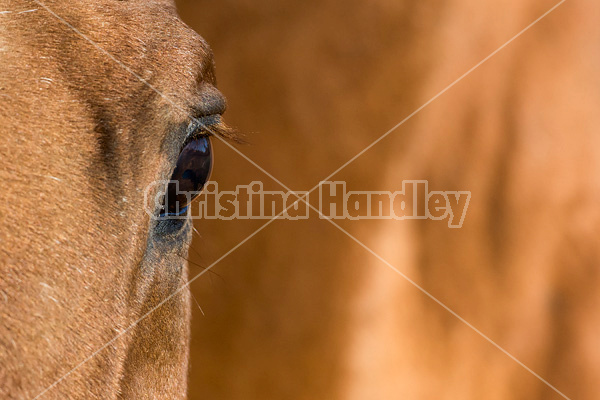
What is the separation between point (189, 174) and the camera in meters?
0.98

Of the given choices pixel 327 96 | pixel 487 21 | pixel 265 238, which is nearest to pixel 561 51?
pixel 487 21

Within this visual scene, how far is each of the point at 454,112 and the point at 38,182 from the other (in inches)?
42.1

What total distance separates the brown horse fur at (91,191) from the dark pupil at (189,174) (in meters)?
0.03

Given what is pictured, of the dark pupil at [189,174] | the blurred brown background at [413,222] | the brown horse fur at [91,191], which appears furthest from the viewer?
the blurred brown background at [413,222]

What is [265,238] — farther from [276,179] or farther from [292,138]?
[292,138]

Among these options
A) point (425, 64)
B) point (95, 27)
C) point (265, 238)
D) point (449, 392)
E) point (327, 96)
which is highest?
point (95, 27)

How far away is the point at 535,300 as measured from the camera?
1.52m

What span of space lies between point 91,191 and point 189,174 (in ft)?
0.69

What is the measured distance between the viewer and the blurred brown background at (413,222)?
1.51m

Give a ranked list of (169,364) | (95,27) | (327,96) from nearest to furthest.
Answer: (95,27) → (169,364) → (327,96)

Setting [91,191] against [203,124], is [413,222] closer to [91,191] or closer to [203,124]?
[203,124]

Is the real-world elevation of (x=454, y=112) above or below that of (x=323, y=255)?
above

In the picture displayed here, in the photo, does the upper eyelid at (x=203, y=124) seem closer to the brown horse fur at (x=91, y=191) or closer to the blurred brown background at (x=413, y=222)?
the brown horse fur at (x=91, y=191)

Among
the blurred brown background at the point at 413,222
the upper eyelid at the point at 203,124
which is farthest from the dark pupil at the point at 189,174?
the blurred brown background at the point at 413,222
